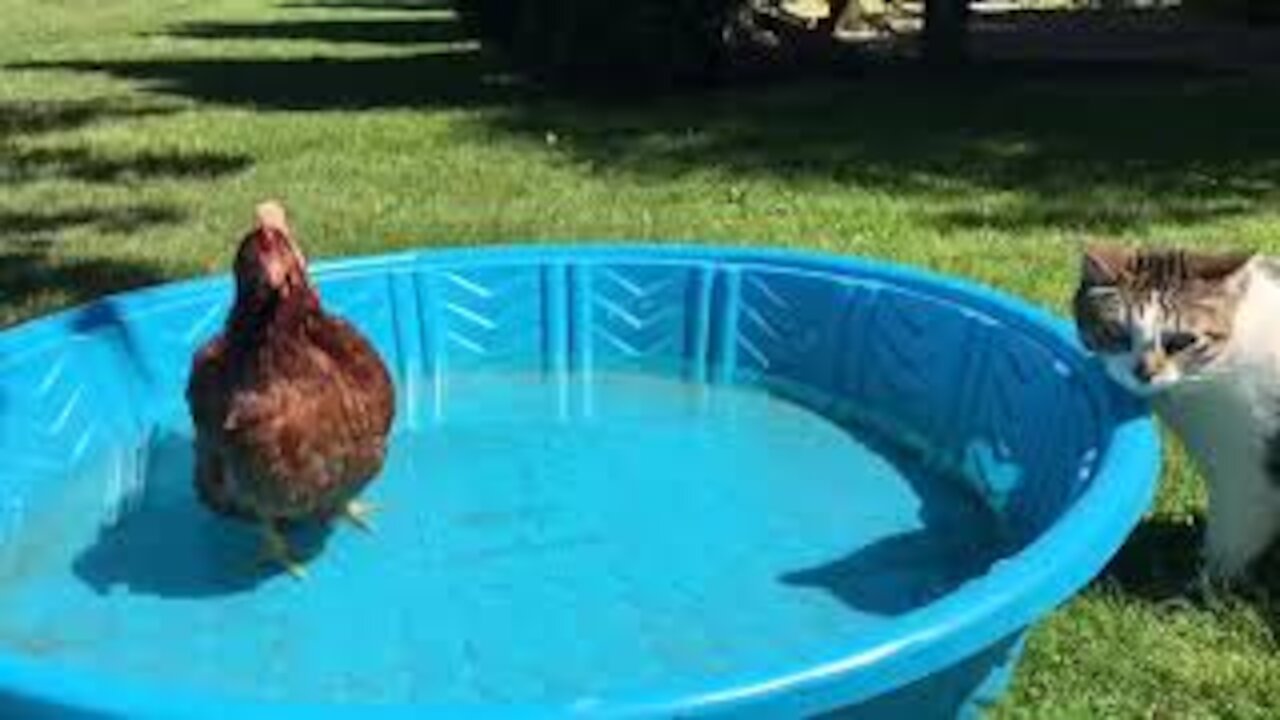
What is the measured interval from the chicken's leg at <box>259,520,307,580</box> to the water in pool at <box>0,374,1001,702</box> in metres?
0.04

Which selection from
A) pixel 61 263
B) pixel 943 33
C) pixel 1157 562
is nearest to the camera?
pixel 1157 562

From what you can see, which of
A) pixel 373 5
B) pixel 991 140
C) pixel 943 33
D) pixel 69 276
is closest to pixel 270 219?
pixel 69 276

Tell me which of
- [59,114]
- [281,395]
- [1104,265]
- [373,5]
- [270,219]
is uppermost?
[270,219]

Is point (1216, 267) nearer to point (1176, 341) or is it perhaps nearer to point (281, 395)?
point (1176, 341)

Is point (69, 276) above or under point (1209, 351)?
under

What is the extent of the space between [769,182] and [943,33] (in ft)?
15.2

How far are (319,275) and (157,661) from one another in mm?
1702

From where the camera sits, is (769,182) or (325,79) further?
(325,79)

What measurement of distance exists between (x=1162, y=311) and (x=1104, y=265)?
180 mm

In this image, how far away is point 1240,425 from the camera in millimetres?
4047

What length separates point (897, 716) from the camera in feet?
10.4

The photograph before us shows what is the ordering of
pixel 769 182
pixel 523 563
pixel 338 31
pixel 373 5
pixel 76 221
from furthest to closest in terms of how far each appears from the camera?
pixel 373 5
pixel 338 31
pixel 769 182
pixel 76 221
pixel 523 563

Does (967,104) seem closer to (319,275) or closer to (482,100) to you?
(482,100)

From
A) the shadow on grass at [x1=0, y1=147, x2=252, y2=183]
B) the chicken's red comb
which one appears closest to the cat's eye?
the chicken's red comb
